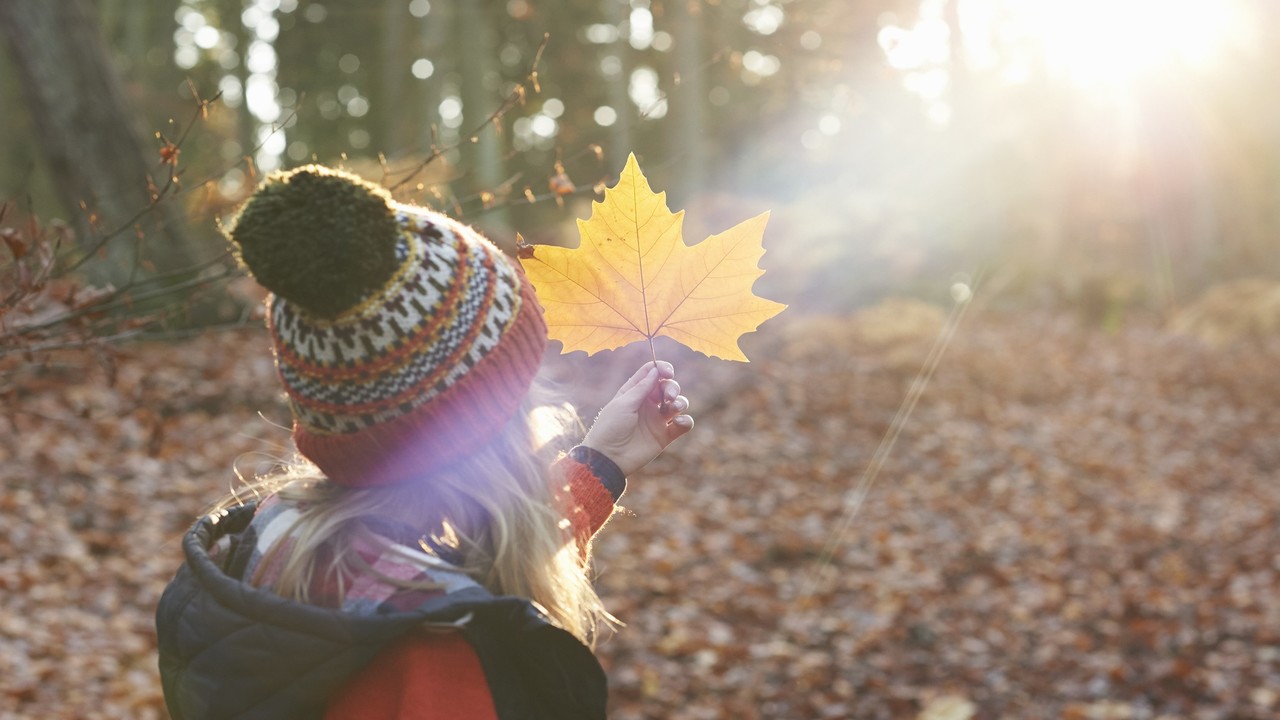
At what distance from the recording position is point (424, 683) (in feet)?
4.35

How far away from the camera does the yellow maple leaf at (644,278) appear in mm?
1547

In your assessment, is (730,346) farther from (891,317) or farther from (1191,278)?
(1191,278)

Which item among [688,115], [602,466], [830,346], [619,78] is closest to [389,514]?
[602,466]

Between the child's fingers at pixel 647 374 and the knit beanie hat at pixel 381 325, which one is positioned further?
the child's fingers at pixel 647 374

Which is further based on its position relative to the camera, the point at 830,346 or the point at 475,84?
the point at 475,84

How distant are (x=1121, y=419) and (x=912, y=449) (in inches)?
91.1

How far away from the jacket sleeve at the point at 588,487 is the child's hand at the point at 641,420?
2 cm

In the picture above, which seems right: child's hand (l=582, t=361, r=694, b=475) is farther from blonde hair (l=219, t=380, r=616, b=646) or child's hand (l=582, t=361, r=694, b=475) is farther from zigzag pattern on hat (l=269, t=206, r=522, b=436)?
zigzag pattern on hat (l=269, t=206, r=522, b=436)

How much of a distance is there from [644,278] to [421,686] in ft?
2.42

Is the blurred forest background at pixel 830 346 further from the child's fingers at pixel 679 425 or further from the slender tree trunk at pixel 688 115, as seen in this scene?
the child's fingers at pixel 679 425

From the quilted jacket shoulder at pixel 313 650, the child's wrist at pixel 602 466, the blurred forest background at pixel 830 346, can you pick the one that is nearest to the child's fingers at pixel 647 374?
the child's wrist at pixel 602 466

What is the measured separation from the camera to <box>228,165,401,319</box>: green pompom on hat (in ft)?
4.17

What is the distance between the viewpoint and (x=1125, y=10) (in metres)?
11.5

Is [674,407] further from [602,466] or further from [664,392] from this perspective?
[602,466]
